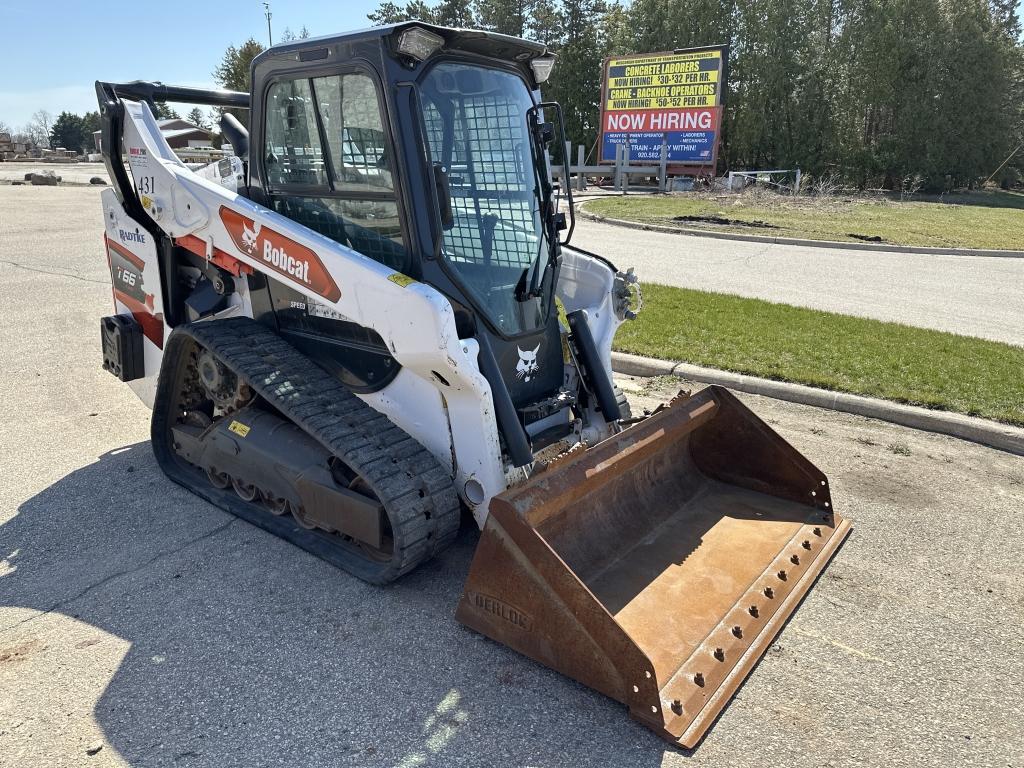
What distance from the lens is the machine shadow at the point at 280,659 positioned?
2662 mm

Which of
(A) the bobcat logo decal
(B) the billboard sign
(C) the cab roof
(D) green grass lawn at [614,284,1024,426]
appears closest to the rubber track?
(A) the bobcat logo decal

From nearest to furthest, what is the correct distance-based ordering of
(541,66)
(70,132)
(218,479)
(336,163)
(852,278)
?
(336,163) < (541,66) < (218,479) < (852,278) < (70,132)

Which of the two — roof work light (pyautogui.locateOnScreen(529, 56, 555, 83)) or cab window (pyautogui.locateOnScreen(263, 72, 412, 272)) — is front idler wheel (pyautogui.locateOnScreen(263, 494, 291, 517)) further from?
roof work light (pyautogui.locateOnScreen(529, 56, 555, 83))

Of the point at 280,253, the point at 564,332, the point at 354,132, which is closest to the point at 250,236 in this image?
the point at 280,253

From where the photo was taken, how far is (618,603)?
3297 mm

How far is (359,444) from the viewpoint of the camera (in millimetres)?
3561

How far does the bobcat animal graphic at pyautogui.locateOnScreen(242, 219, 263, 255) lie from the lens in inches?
156

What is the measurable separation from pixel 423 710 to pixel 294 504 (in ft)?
4.93

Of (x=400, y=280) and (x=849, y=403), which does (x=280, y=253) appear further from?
(x=849, y=403)

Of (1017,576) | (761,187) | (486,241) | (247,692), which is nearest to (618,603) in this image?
(247,692)

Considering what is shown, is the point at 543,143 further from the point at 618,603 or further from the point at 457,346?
the point at 618,603

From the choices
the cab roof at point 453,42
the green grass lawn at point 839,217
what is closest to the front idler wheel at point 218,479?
the cab roof at point 453,42

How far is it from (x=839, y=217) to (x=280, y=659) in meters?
19.3

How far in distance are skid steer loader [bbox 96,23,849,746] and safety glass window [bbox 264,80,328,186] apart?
0.05 feet
